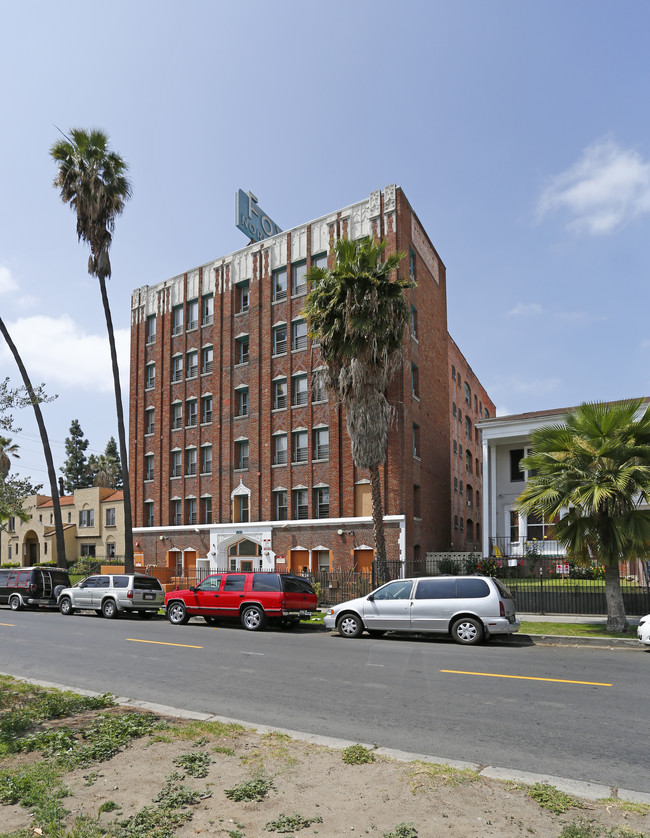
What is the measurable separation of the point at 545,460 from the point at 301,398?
61.4ft

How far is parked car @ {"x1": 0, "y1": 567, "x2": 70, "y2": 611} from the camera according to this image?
2812 cm

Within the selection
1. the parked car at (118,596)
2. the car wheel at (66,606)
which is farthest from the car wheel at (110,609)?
the car wheel at (66,606)

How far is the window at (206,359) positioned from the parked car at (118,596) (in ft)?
53.8

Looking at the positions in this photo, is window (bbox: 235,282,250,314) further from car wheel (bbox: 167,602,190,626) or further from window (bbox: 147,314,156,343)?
car wheel (bbox: 167,602,190,626)

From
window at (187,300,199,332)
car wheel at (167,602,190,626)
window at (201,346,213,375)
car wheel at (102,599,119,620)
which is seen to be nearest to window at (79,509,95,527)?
window at (201,346,213,375)

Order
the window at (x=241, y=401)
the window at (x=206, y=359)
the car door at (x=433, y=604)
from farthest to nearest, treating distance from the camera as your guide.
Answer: the window at (x=206, y=359)
the window at (x=241, y=401)
the car door at (x=433, y=604)

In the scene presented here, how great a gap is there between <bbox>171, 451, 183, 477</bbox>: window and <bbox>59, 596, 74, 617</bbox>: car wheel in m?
13.8

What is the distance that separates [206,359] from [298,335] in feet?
23.9

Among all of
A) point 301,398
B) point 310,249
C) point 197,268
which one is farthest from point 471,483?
point 197,268

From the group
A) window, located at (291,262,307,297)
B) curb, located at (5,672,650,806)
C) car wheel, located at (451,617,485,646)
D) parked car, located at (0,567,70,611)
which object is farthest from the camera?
window, located at (291,262,307,297)

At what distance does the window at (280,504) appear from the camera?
34.6m

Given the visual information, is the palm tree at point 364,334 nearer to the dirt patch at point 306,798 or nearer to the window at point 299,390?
the window at point 299,390

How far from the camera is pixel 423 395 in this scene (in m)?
34.9

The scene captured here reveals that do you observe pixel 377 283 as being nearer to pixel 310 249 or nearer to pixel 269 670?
pixel 310 249
